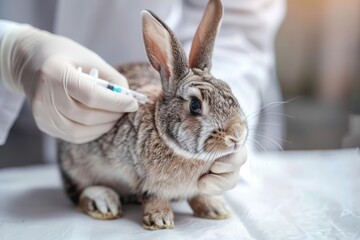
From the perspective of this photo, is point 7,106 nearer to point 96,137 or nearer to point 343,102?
point 96,137

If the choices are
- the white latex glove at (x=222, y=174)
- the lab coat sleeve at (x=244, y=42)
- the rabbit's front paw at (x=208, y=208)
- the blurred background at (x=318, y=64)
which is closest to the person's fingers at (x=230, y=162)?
the white latex glove at (x=222, y=174)

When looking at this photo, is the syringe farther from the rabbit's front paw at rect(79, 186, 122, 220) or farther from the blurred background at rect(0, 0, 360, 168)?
the blurred background at rect(0, 0, 360, 168)

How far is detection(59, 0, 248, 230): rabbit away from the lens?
750 mm

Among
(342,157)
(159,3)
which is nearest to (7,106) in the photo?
(159,3)

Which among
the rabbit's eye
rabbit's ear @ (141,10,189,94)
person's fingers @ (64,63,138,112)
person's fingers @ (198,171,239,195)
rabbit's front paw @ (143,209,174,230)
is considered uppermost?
rabbit's ear @ (141,10,189,94)

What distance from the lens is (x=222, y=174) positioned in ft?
2.69

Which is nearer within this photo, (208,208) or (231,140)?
(231,140)

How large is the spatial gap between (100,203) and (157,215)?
0.38 feet

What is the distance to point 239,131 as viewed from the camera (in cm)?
73

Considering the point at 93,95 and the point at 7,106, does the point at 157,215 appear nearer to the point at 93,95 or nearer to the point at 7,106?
the point at 93,95

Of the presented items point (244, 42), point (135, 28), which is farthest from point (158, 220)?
point (244, 42)

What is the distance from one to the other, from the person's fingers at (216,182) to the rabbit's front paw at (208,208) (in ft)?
0.17

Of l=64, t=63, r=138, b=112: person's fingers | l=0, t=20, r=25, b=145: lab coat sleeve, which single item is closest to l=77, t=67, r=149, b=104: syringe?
l=64, t=63, r=138, b=112: person's fingers

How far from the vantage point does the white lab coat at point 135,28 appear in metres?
1.02
